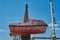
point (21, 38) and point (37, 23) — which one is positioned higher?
point (37, 23)

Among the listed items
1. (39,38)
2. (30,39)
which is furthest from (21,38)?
(39,38)

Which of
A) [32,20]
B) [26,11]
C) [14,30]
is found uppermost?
[26,11]

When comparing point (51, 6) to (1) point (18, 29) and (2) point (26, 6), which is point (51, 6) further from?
(1) point (18, 29)

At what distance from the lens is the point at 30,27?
29.6ft

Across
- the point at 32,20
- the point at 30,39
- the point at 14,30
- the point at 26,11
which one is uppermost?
the point at 26,11

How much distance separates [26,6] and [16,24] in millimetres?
1316

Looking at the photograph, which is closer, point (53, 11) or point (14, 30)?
point (53, 11)

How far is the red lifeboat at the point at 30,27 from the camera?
8935 mm

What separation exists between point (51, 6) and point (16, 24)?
2.31 metres

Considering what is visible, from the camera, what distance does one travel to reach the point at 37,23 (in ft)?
29.9

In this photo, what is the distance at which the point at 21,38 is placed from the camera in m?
9.39

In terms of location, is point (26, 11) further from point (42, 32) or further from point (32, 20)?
point (42, 32)

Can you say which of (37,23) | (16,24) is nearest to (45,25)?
(37,23)

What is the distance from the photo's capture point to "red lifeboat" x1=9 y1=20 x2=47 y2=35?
8935mm
